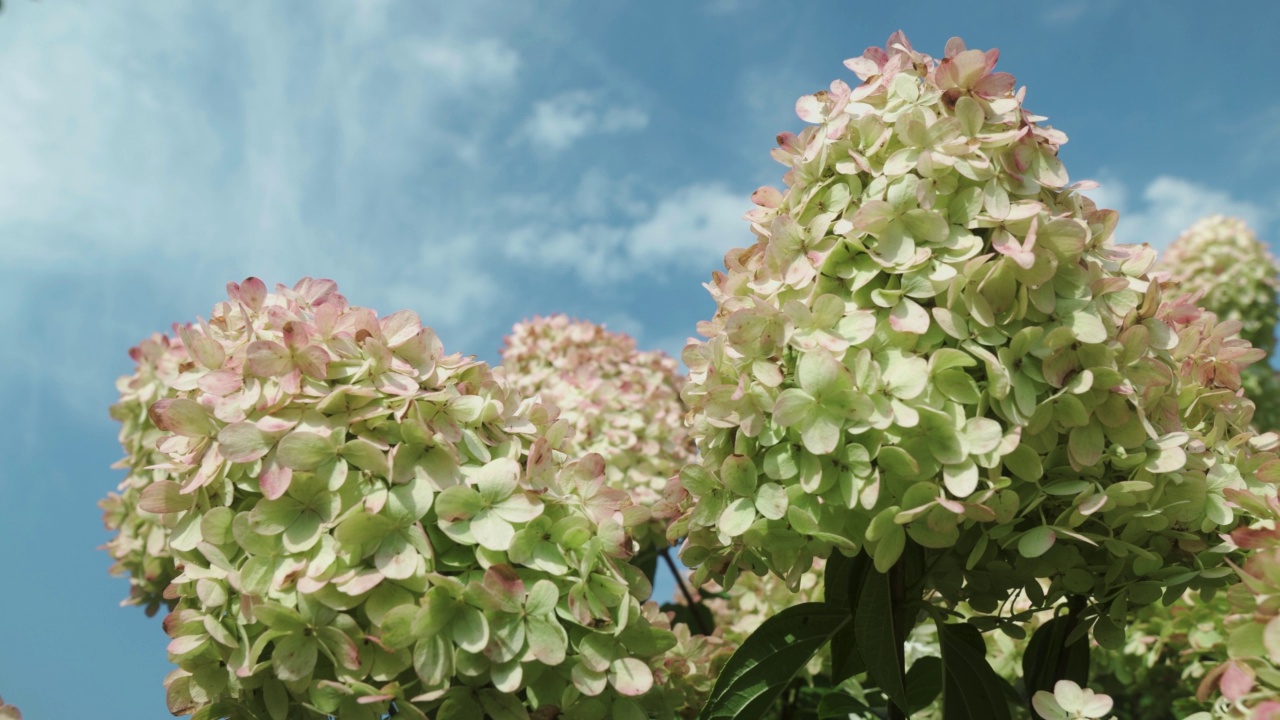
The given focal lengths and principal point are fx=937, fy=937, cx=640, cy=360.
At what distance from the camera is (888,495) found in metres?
1.27

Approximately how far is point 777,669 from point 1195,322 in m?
0.95

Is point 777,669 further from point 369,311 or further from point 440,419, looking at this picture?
point 369,311

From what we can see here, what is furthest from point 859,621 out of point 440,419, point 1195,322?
point 1195,322

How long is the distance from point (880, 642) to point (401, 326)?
86 centimetres

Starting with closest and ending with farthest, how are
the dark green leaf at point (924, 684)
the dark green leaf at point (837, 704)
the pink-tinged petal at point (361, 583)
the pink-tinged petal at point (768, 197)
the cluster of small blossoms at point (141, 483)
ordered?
the pink-tinged petal at point (361, 583), the pink-tinged petal at point (768, 197), the dark green leaf at point (837, 704), the dark green leaf at point (924, 684), the cluster of small blossoms at point (141, 483)

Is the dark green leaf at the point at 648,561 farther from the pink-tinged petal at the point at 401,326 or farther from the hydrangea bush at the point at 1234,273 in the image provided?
the hydrangea bush at the point at 1234,273

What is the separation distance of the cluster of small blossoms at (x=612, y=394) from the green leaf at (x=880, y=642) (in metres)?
1.14

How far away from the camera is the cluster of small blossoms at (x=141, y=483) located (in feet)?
9.69

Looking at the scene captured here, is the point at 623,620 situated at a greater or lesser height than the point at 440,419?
lesser

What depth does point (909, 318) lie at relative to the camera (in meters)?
1.28

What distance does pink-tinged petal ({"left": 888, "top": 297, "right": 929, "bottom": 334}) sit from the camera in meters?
1.27

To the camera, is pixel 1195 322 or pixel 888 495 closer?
pixel 888 495

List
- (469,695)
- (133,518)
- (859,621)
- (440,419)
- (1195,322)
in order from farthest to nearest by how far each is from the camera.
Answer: (133,518), (1195,322), (859,621), (440,419), (469,695)

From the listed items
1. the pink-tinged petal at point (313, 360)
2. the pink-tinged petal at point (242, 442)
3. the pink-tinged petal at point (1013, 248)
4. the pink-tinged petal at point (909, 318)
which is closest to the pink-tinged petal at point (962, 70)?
the pink-tinged petal at point (1013, 248)
